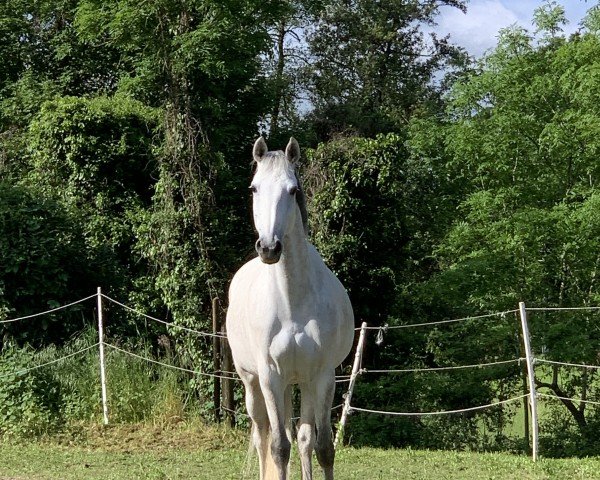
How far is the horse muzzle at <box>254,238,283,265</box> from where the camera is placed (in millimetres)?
4375

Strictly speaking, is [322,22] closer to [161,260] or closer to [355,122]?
[355,122]

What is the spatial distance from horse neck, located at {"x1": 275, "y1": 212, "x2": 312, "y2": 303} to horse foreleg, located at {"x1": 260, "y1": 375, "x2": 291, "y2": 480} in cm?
49

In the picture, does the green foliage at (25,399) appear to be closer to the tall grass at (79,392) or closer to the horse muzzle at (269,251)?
the tall grass at (79,392)

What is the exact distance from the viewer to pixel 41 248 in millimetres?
12414

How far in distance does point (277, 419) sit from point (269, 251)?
116 cm

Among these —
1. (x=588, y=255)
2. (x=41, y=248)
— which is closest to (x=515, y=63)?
(x=588, y=255)

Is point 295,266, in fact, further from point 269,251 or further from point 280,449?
point 280,449

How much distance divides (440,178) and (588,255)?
3.45 m

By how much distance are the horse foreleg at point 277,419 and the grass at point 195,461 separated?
1565 millimetres

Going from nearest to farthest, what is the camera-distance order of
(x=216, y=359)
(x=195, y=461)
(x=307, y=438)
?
1. (x=307, y=438)
2. (x=195, y=461)
3. (x=216, y=359)

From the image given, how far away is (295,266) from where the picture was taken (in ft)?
16.2

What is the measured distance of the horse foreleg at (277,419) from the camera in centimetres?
500

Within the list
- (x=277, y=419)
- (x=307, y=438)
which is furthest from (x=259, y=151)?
(x=307, y=438)

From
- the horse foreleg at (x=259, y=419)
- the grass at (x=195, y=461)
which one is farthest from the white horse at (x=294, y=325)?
the grass at (x=195, y=461)
